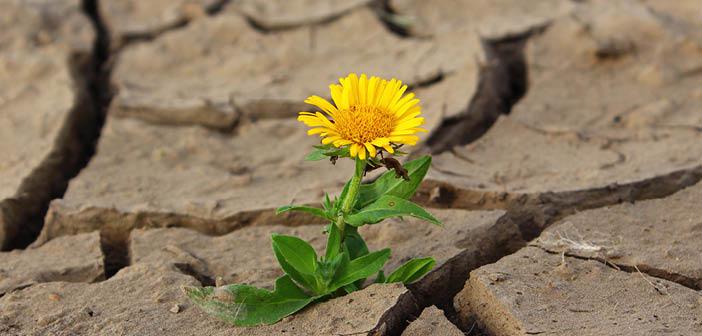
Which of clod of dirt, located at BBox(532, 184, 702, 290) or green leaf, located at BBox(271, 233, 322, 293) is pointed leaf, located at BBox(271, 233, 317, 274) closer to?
green leaf, located at BBox(271, 233, 322, 293)

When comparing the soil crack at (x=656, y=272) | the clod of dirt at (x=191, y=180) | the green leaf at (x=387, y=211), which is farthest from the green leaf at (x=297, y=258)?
the soil crack at (x=656, y=272)

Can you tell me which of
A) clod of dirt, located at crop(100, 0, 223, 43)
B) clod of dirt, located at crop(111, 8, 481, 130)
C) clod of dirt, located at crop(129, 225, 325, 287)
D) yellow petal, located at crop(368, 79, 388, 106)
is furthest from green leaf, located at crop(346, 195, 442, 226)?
clod of dirt, located at crop(100, 0, 223, 43)

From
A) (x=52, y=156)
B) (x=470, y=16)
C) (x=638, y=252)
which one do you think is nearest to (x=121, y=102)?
(x=52, y=156)

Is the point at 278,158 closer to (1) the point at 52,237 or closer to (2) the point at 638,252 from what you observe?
(1) the point at 52,237

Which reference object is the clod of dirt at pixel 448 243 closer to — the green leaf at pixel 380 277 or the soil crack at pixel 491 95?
the green leaf at pixel 380 277

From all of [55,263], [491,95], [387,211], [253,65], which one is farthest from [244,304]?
[253,65]

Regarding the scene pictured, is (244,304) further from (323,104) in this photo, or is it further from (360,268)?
(323,104)
